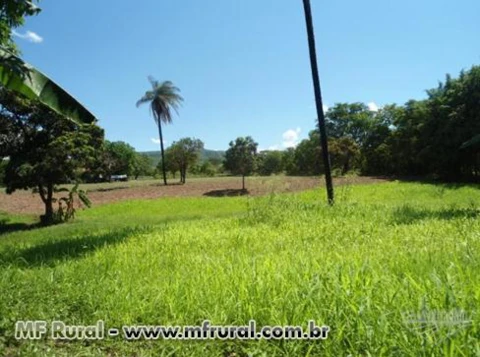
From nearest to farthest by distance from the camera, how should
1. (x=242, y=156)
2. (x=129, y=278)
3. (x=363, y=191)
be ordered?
(x=129, y=278) < (x=363, y=191) < (x=242, y=156)

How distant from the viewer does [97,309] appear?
3986 mm

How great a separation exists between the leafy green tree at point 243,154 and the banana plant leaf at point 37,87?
2731 cm

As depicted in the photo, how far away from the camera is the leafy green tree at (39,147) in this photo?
719 inches

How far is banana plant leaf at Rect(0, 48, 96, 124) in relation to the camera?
542cm

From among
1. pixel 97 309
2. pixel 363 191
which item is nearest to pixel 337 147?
pixel 363 191

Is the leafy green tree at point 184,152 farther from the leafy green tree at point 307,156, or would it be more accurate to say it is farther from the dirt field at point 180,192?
the leafy green tree at point 307,156

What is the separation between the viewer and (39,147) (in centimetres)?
1898

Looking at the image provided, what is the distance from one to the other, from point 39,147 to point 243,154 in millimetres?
18287

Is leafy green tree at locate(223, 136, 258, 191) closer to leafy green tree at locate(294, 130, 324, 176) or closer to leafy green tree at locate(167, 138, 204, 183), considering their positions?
leafy green tree at locate(167, 138, 204, 183)

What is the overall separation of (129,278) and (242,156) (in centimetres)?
2927

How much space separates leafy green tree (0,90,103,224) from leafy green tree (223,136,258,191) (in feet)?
52.4

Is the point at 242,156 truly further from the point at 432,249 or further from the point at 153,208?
the point at 432,249

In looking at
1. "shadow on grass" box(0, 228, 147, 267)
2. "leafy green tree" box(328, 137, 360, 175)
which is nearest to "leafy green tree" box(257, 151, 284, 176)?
"leafy green tree" box(328, 137, 360, 175)

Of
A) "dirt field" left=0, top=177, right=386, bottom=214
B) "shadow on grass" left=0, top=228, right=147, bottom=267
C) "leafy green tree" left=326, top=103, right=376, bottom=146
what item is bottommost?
"shadow on grass" left=0, top=228, right=147, bottom=267
